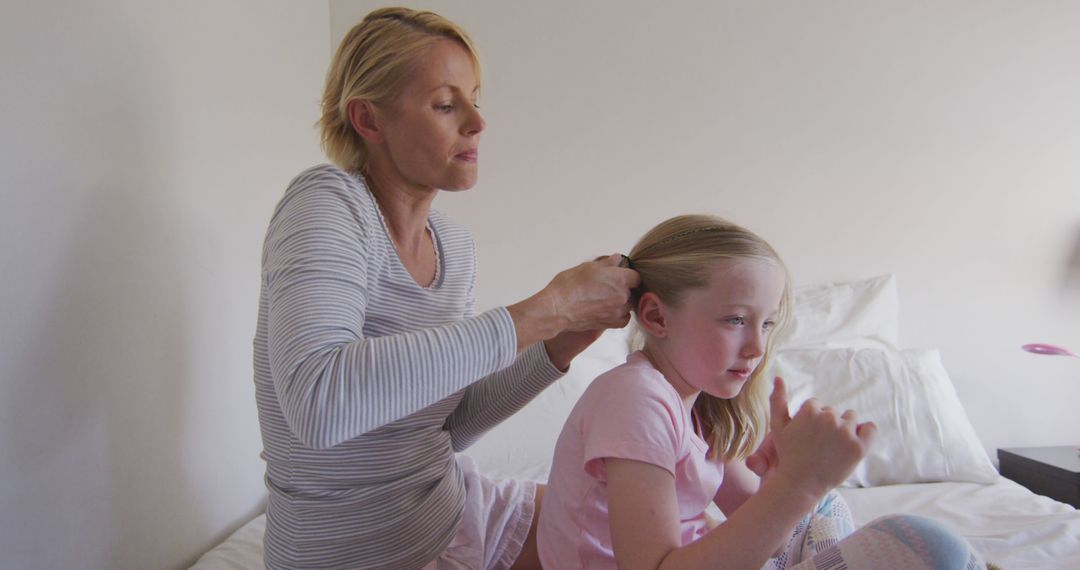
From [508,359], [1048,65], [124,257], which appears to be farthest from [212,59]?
[1048,65]

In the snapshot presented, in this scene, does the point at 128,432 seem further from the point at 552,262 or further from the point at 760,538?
the point at 552,262

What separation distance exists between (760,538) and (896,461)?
1148 mm

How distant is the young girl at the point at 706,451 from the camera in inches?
27.9

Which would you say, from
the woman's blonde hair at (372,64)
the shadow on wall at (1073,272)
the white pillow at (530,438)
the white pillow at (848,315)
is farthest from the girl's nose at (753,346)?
the shadow on wall at (1073,272)

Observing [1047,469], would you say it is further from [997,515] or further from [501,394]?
[501,394]

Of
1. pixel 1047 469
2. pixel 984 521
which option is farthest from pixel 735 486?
pixel 1047 469

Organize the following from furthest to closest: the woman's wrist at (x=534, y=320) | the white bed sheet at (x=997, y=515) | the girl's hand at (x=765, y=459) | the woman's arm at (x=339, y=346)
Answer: the white bed sheet at (x=997, y=515), the girl's hand at (x=765, y=459), the woman's wrist at (x=534, y=320), the woman's arm at (x=339, y=346)

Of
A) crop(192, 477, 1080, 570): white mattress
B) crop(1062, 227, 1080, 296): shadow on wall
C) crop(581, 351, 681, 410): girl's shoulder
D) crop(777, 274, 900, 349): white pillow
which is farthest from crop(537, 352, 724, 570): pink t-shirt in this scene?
crop(1062, 227, 1080, 296): shadow on wall

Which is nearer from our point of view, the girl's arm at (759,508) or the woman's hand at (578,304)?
the girl's arm at (759,508)

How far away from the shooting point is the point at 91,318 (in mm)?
1017

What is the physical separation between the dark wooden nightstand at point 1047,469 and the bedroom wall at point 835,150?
0.11 meters

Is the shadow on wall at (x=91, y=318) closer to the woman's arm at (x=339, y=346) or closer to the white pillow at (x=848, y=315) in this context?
the woman's arm at (x=339, y=346)

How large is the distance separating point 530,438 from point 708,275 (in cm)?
90

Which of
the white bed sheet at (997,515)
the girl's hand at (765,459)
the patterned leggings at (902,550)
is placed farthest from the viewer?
the white bed sheet at (997,515)
